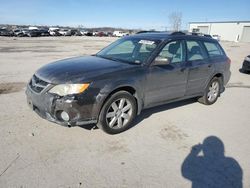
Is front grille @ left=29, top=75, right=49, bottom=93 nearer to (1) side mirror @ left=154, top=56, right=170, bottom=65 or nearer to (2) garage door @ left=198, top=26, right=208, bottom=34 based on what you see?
(1) side mirror @ left=154, top=56, right=170, bottom=65

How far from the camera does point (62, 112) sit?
11.8ft

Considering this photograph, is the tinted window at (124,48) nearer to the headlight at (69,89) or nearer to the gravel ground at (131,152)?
the gravel ground at (131,152)

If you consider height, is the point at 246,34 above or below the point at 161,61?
below

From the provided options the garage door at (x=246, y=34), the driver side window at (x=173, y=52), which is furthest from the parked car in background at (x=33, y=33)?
the garage door at (x=246, y=34)

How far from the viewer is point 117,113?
158 inches

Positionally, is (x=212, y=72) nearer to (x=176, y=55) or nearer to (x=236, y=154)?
(x=176, y=55)

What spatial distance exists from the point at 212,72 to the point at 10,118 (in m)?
4.63

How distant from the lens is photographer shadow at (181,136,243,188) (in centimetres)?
296

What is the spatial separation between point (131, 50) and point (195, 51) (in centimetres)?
151

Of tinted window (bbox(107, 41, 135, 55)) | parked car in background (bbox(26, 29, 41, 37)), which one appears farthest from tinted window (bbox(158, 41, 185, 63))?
parked car in background (bbox(26, 29, 41, 37))

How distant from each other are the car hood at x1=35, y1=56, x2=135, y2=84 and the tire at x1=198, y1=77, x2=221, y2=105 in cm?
259

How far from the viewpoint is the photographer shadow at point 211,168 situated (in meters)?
2.96

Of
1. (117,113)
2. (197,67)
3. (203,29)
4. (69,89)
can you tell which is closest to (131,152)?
(117,113)

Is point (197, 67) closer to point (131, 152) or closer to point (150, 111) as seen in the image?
point (150, 111)
